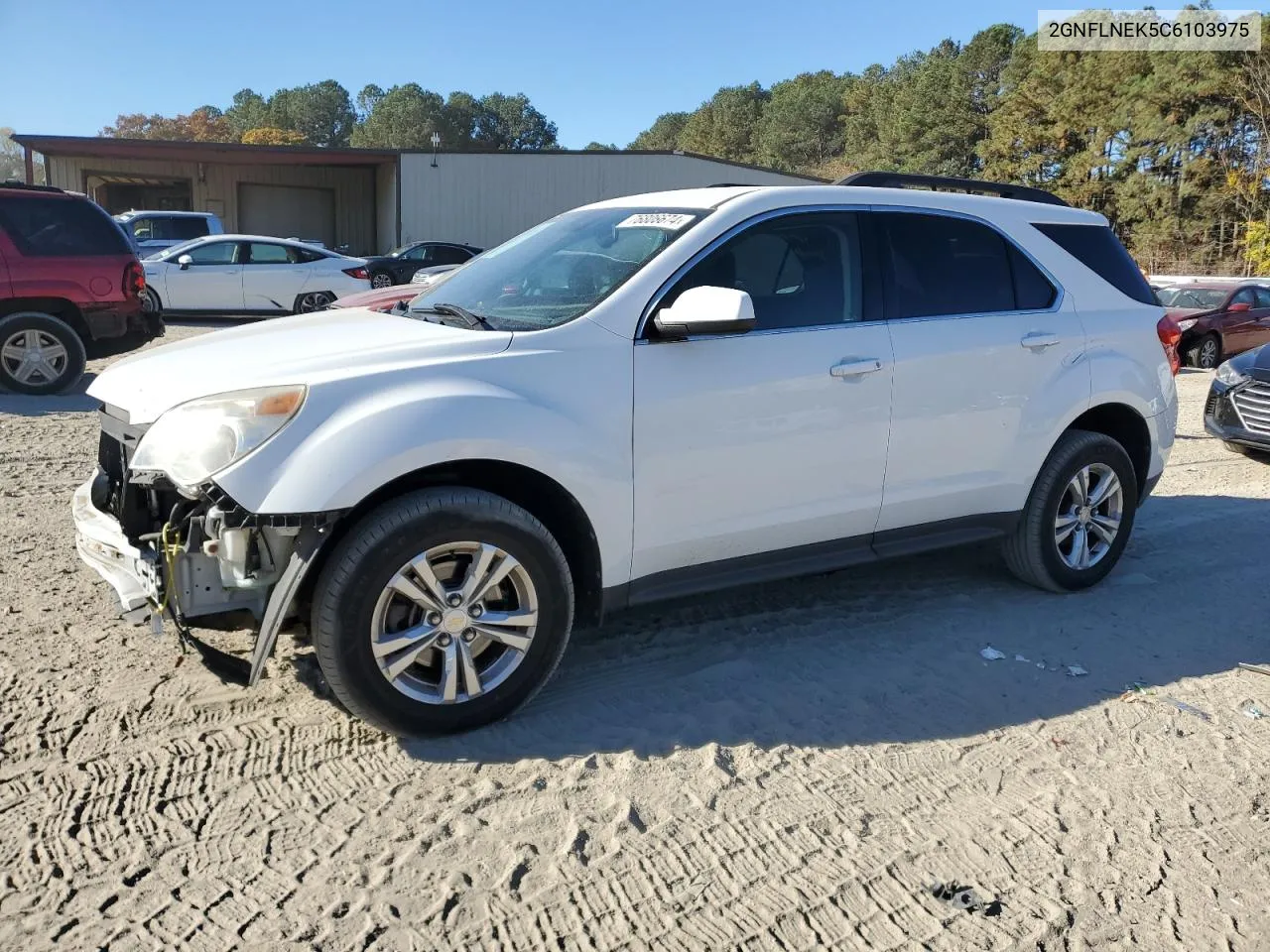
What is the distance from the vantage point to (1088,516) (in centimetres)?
507

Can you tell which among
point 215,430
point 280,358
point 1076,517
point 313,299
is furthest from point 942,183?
point 313,299

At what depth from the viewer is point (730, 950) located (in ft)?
8.22

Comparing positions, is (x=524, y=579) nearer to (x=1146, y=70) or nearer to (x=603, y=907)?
(x=603, y=907)

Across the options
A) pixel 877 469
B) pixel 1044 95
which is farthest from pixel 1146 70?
pixel 877 469

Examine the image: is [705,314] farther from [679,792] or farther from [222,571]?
[222,571]

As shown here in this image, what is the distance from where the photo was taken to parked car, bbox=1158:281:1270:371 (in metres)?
16.3

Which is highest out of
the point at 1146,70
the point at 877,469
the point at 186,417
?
the point at 1146,70

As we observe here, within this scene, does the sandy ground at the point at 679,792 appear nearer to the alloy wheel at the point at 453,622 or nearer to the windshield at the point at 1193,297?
the alloy wheel at the point at 453,622

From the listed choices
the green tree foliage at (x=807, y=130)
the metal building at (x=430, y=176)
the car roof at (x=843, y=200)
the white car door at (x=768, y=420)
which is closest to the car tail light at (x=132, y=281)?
the car roof at (x=843, y=200)

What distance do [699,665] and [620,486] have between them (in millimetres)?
910

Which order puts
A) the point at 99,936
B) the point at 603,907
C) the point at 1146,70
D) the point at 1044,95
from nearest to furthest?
1. the point at 99,936
2. the point at 603,907
3. the point at 1146,70
4. the point at 1044,95

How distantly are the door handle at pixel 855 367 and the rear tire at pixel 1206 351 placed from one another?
1471 centimetres

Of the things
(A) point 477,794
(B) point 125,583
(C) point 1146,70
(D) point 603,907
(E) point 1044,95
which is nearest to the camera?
(D) point 603,907

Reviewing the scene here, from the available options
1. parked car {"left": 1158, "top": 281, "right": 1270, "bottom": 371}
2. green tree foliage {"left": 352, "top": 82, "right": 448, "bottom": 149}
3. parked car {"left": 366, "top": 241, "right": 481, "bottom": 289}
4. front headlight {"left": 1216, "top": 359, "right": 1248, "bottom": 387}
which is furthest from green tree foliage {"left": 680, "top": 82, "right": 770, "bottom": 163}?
front headlight {"left": 1216, "top": 359, "right": 1248, "bottom": 387}
